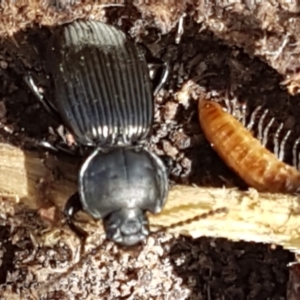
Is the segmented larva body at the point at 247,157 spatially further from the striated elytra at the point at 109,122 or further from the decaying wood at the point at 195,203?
the striated elytra at the point at 109,122

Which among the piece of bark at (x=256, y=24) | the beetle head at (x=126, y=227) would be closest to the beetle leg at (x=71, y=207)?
the beetle head at (x=126, y=227)

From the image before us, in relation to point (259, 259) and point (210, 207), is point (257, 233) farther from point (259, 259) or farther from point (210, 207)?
point (259, 259)

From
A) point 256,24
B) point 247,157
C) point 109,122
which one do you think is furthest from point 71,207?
point 256,24

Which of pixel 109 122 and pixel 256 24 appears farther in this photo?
pixel 256 24

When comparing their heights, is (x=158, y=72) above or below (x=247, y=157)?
above

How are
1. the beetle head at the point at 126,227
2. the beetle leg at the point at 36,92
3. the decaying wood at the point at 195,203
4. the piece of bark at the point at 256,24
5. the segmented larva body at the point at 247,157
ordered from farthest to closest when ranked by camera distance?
the piece of bark at the point at 256,24, the segmented larva body at the point at 247,157, the beetle leg at the point at 36,92, the decaying wood at the point at 195,203, the beetle head at the point at 126,227

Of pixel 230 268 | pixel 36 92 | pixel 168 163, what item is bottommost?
pixel 230 268

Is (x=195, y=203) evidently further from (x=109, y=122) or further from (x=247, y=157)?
(x=109, y=122)

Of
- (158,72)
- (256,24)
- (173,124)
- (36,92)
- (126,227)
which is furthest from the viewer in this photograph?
(173,124)

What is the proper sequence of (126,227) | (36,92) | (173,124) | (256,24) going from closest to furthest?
1. (126,227)
2. (36,92)
3. (256,24)
4. (173,124)
